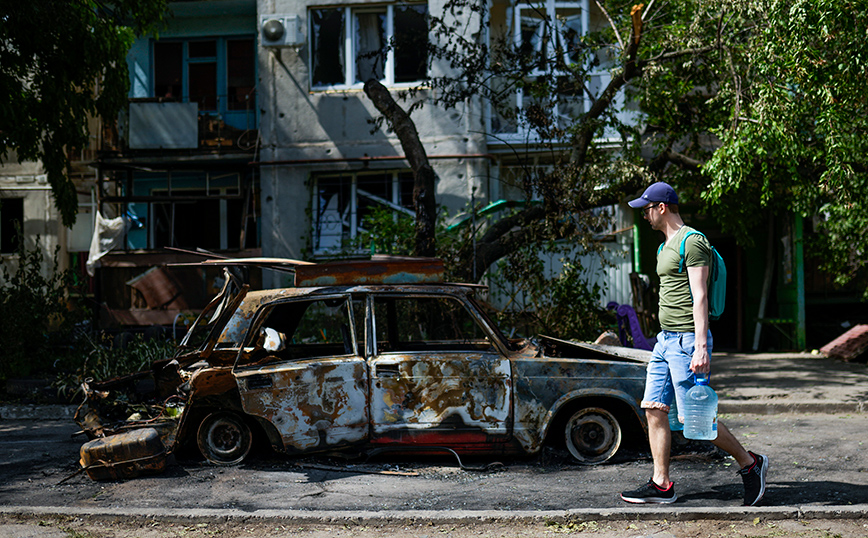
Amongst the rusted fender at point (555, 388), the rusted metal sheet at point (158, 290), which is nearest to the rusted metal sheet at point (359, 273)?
the rusted fender at point (555, 388)

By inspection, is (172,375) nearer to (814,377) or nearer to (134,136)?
(814,377)

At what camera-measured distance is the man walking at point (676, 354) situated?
4.66 m

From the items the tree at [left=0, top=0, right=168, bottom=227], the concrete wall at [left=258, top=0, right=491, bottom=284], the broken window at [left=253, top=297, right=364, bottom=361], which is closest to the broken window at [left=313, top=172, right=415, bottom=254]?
the concrete wall at [left=258, top=0, right=491, bottom=284]

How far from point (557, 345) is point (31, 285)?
8156 millimetres

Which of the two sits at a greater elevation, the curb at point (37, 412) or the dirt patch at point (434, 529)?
the dirt patch at point (434, 529)

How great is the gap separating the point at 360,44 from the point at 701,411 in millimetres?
13406

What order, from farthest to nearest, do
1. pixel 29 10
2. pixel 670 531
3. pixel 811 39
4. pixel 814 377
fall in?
1. pixel 814 377
2. pixel 29 10
3. pixel 811 39
4. pixel 670 531

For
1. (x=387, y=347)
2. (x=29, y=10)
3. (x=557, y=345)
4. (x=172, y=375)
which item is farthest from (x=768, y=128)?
(x=29, y=10)

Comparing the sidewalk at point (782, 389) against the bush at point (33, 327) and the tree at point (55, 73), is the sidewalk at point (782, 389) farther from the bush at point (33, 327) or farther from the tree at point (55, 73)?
the tree at point (55, 73)

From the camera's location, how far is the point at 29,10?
33.7 feet

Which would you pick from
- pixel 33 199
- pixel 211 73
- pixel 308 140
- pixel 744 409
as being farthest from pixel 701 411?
pixel 33 199

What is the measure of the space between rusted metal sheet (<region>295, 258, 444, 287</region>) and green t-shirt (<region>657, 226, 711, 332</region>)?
2163 mm

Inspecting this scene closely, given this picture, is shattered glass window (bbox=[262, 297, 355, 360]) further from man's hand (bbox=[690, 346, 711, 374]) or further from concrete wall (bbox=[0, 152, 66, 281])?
concrete wall (bbox=[0, 152, 66, 281])

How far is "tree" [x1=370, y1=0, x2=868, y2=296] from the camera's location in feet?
27.8
